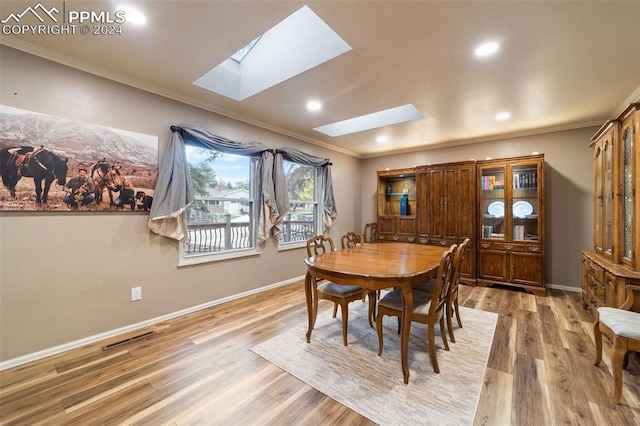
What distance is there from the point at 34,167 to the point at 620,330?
450 cm

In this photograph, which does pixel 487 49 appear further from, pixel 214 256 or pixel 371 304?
pixel 214 256

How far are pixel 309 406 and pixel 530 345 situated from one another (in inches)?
83.9

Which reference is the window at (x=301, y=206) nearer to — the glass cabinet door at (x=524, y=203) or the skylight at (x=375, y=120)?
the skylight at (x=375, y=120)

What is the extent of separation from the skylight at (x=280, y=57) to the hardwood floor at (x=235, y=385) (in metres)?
2.58

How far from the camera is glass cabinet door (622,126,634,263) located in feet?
7.61

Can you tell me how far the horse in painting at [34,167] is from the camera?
6.52 ft

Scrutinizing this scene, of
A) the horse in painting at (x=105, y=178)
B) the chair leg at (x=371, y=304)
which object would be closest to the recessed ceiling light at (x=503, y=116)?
the chair leg at (x=371, y=304)

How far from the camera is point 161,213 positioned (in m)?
2.71

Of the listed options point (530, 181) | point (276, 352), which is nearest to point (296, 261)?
point (276, 352)

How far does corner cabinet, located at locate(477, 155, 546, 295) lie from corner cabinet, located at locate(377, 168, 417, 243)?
1160mm

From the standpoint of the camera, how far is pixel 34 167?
209cm

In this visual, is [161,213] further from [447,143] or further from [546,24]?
[447,143]

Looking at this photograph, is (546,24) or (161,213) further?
(161,213)

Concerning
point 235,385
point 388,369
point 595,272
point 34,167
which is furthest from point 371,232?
point 34,167
